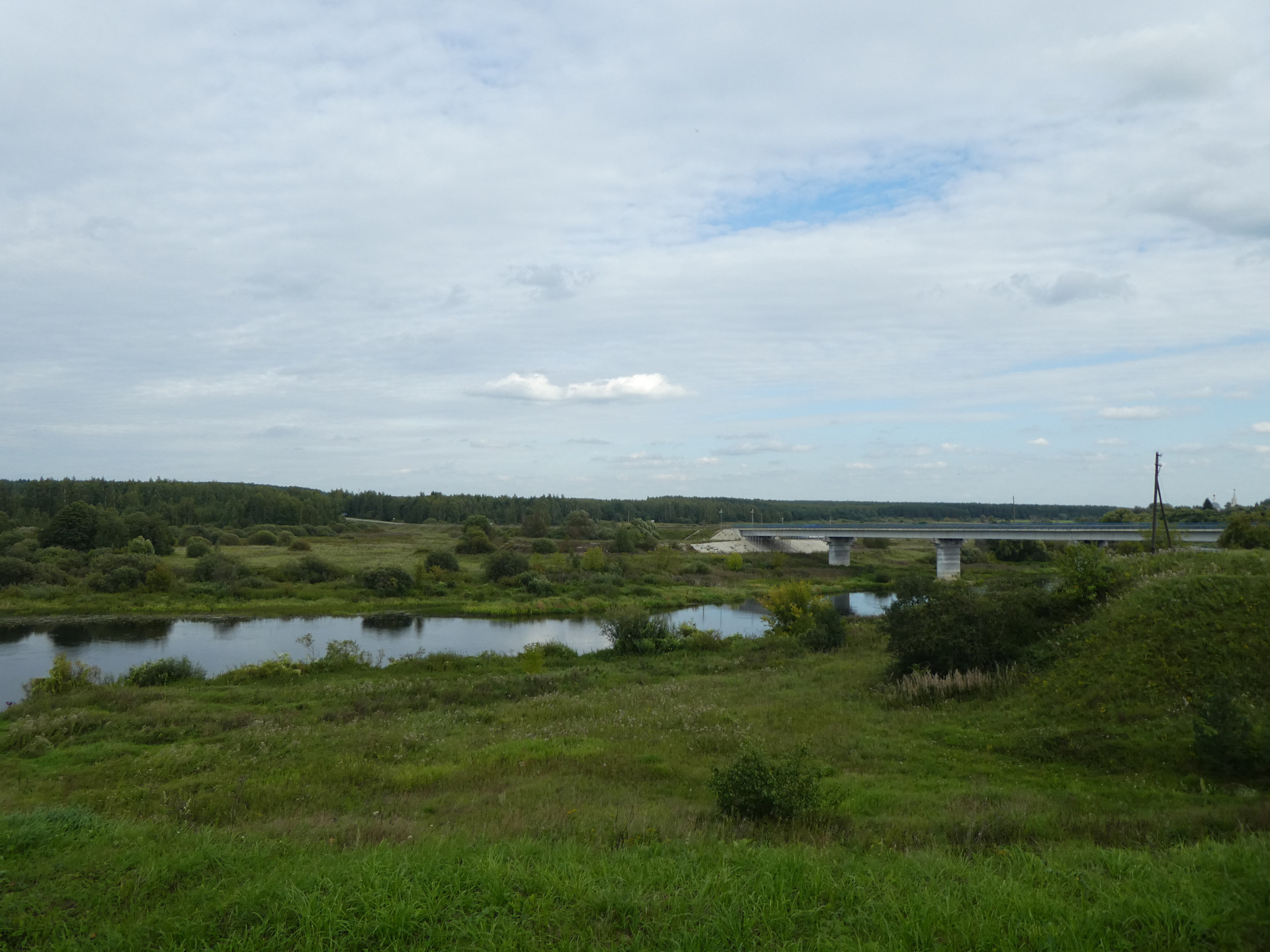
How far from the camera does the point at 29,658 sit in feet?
115

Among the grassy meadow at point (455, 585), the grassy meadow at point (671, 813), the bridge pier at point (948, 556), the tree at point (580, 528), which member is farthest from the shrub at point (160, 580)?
the bridge pier at point (948, 556)

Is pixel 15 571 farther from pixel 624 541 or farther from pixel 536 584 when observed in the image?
pixel 624 541

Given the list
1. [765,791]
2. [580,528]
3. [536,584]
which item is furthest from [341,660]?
[580,528]

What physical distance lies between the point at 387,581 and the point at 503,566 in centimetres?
1040

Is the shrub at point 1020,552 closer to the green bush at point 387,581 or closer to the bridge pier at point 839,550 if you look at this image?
the bridge pier at point 839,550

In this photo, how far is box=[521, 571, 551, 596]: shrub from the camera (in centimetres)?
5981

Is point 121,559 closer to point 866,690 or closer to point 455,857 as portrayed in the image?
point 866,690

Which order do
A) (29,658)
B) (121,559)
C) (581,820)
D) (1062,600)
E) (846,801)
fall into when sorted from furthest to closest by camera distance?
1. (121,559)
2. (29,658)
3. (1062,600)
4. (846,801)
5. (581,820)

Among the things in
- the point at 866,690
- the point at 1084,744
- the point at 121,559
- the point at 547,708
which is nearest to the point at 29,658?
the point at 121,559

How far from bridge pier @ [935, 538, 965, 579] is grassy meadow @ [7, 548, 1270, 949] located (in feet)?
181

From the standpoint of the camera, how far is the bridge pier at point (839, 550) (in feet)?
285

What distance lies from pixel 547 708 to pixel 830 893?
48.7ft

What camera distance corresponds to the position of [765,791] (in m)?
9.38

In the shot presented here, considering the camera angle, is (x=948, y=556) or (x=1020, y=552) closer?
(x=948, y=556)
